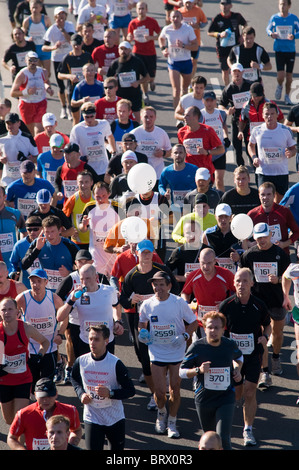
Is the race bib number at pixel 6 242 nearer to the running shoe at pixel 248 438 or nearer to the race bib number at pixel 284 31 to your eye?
the running shoe at pixel 248 438

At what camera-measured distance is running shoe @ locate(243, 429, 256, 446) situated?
988 centimetres

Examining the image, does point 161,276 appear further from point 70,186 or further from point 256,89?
point 256,89

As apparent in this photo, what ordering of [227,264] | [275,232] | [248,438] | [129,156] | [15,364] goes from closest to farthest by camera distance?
[15,364]
[248,438]
[227,264]
[275,232]
[129,156]

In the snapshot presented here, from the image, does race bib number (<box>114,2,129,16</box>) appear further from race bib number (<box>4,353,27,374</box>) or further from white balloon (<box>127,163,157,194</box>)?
race bib number (<box>4,353,27,374</box>)

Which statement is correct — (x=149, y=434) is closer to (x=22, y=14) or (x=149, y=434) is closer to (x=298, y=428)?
(x=298, y=428)

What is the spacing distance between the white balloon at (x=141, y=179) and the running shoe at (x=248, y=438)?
3.40 meters

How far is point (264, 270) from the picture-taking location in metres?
11.0

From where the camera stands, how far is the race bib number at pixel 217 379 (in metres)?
9.21

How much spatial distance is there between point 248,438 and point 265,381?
1173mm

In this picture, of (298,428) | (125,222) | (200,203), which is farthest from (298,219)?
(298,428)

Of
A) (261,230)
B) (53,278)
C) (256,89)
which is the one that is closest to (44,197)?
(53,278)

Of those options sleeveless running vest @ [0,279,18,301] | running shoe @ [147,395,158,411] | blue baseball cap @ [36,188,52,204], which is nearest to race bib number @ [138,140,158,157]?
blue baseball cap @ [36,188,52,204]

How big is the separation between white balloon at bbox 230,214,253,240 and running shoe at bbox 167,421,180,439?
227 centimetres

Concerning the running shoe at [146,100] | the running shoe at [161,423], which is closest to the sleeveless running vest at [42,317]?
the running shoe at [161,423]
